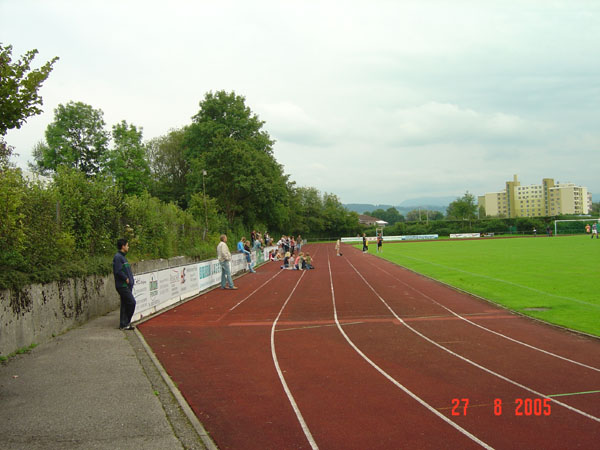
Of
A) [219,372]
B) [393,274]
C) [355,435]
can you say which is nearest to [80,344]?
[219,372]

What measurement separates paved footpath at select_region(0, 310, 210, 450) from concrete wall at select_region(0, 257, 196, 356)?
373 mm

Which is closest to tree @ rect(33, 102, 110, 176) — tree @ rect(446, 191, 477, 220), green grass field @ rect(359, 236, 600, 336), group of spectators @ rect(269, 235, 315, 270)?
group of spectators @ rect(269, 235, 315, 270)

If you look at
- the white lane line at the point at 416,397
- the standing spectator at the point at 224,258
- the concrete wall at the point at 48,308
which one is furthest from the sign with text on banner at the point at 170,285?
the white lane line at the point at 416,397

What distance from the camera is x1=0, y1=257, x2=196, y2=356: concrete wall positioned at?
7766 millimetres

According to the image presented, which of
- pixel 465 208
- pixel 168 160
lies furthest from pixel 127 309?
pixel 465 208

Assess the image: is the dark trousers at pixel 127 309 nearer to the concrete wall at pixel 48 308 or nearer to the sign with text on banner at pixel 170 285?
the concrete wall at pixel 48 308

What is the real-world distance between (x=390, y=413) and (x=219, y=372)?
291 centimetres

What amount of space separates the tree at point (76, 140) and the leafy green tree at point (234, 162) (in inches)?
404

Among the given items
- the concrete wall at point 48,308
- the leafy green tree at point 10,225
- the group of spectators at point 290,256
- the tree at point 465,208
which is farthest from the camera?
the tree at point 465,208

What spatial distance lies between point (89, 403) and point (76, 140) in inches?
2040

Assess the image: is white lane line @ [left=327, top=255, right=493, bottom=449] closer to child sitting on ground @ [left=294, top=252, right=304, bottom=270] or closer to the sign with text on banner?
the sign with text on banner

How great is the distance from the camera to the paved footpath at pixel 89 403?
4.72m

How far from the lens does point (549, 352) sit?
A: 8.34 m

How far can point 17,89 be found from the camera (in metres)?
6.05
